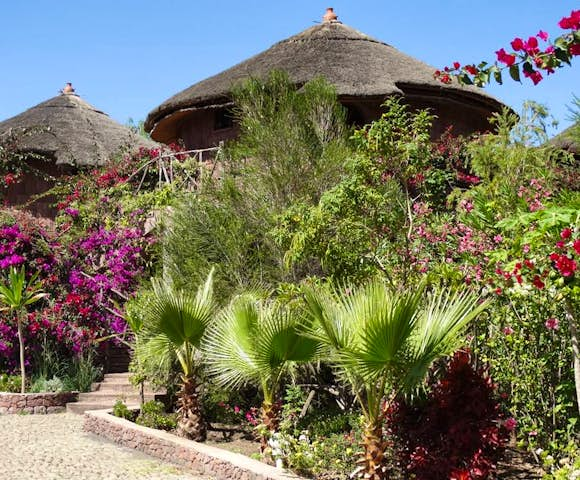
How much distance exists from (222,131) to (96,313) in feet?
17.9

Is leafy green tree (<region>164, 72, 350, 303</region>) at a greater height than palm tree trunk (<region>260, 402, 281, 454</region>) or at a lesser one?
greater

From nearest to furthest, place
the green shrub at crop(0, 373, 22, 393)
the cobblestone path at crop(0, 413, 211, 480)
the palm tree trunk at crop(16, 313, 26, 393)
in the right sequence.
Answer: the cobblestone path at crop(0, 413, 211, 480) → the palm tree trunk at crop(16, 313, 26, 393) → the green shrub at crop(0, 373, 22, 393)

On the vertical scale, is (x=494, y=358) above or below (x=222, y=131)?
below

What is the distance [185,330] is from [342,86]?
319 inches

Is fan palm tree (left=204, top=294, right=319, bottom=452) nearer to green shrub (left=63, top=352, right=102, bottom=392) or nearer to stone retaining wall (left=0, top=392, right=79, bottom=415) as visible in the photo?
stone retaining wall (left=0, top=392, right=79, bottom=415)

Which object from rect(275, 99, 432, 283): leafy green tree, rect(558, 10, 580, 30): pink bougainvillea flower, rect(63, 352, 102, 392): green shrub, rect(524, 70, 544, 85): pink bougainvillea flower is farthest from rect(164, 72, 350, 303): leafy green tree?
rect(558, 10, 580, 30): pink bougainvillea flower

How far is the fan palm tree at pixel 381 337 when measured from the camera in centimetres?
603

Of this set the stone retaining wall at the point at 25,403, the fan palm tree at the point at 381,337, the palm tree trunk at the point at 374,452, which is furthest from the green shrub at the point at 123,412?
the palm tree trunk at the point at 374,452

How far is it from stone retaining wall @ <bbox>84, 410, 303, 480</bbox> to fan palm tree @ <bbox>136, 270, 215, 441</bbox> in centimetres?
33

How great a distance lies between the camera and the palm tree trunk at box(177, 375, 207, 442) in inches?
372

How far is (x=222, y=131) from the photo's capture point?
17.7m

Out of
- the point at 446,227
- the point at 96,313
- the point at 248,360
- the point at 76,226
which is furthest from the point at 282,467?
the point at 76,226

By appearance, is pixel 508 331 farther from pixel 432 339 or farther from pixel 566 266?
pixel 566 266

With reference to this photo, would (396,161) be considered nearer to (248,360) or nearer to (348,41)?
(248,360)
